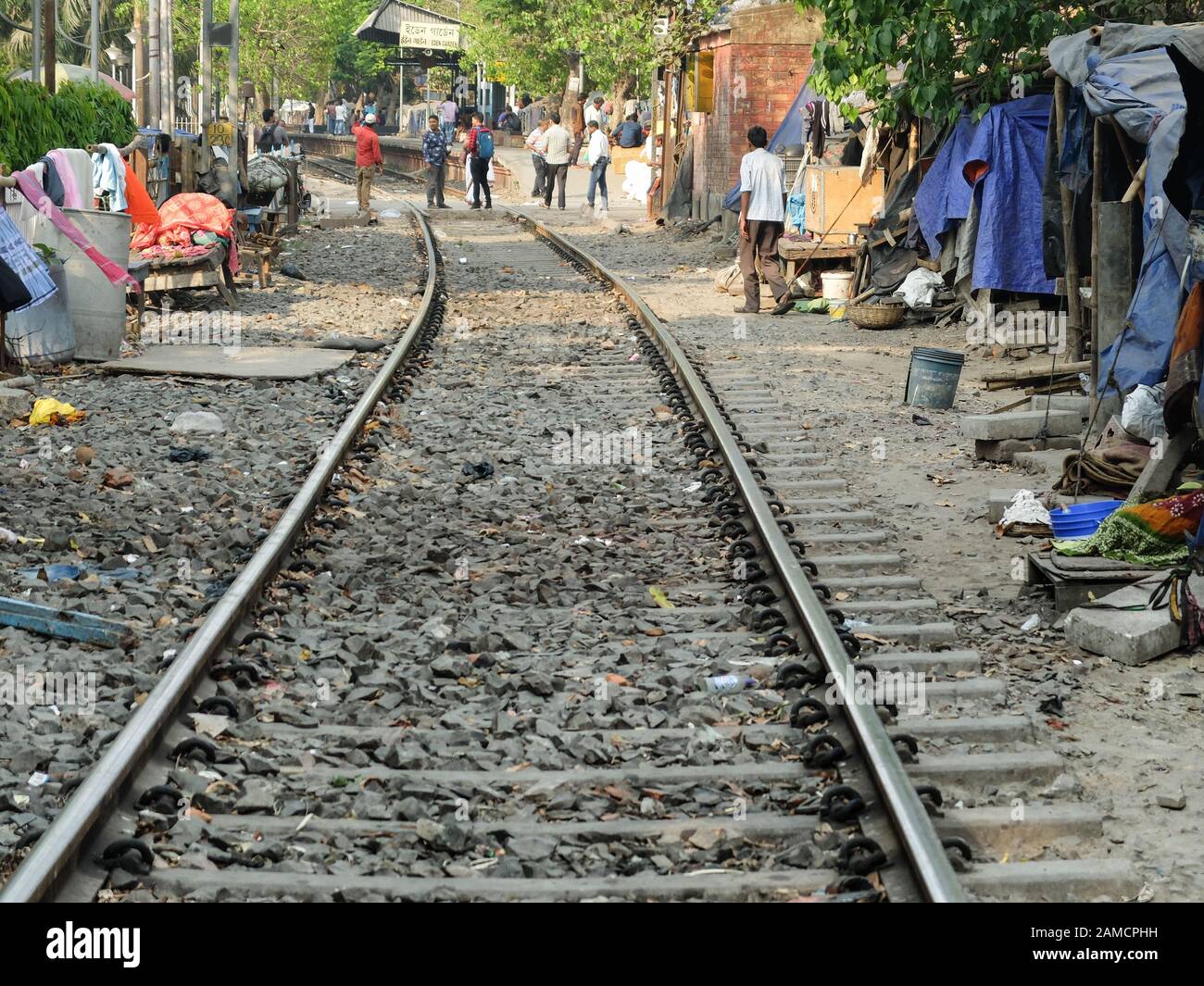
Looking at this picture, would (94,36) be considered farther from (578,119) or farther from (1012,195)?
(578,119)

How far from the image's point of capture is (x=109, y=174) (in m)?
14.5

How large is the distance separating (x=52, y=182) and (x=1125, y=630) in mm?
9520

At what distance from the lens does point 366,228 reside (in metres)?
28.6

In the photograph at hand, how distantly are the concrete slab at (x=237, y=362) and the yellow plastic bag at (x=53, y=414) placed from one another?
1716 millimetres

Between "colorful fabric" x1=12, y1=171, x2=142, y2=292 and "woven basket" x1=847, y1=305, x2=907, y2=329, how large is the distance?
285 inches

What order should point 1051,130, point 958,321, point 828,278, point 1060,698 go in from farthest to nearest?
point 828,278
point 958,321
point 1051,130
point 1060,698

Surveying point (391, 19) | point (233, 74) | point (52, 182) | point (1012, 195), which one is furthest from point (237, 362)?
point (391, 19)

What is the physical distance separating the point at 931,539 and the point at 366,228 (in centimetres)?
2224

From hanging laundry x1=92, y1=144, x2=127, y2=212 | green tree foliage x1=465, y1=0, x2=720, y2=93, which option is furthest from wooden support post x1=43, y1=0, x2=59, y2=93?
green tree foliage x1=465, y1=0, x2=720, y2=93

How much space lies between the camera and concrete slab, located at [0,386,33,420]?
396 inches

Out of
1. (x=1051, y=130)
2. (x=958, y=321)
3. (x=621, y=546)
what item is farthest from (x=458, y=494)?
(x=958, y=321)

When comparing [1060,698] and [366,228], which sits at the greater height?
[366,228]

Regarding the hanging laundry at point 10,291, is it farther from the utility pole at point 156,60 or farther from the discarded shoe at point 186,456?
the utility pole at point 156,60
